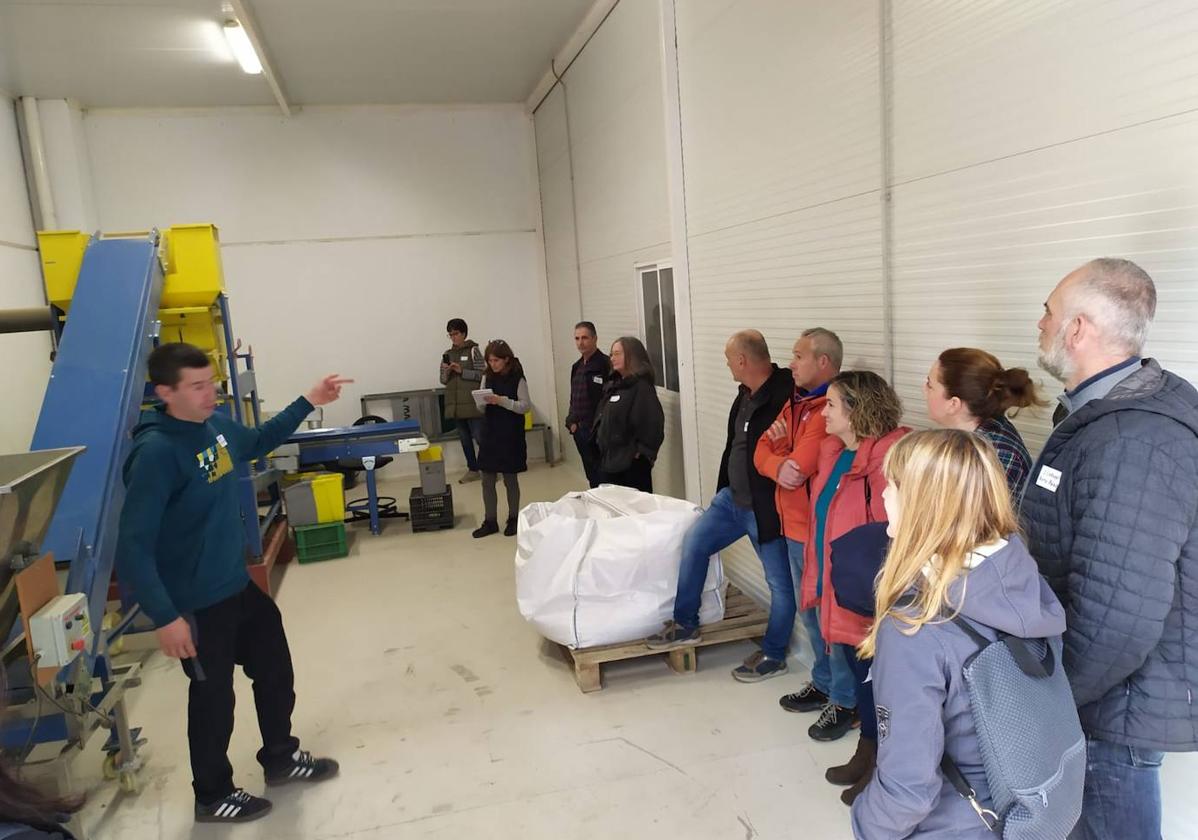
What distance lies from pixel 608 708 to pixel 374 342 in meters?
6.42

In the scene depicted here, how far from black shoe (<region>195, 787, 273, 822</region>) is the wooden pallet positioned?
4.51ft

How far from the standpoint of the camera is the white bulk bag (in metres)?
3.57

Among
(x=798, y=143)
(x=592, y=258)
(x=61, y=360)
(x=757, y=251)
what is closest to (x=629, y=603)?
(x=757, y=251)

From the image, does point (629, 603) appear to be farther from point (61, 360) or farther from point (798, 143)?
point (61, 360)

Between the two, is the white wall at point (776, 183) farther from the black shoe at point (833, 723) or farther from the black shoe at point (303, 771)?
the black shoe at point (303, 771)

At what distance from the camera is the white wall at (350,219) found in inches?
324

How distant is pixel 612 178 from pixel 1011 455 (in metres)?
4.75

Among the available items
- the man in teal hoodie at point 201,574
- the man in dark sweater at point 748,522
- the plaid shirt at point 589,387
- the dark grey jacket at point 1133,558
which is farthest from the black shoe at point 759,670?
the plaid shirt at point 589,387

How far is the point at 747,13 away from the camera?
376 cm

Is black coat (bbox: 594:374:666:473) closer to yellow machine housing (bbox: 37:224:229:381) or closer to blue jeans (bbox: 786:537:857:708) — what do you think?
blue jeans (bbox: 786:537:857:708)

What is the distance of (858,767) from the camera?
110 inches

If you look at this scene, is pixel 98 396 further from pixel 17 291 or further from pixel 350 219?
pixel 350 219

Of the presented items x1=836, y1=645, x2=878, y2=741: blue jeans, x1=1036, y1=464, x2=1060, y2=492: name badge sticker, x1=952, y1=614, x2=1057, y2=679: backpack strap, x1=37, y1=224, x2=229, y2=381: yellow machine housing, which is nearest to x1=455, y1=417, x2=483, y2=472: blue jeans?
x1=37, y1=224, x2=229, y2=381: yellow machine housing

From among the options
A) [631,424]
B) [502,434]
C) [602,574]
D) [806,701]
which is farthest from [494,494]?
A: [806,701]
